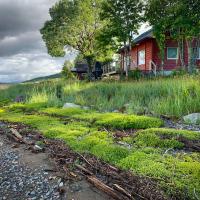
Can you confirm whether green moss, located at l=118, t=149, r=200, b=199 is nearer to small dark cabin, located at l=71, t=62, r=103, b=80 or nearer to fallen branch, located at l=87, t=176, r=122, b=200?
fallen branch, located at l=87, t=176, r=122, b=200

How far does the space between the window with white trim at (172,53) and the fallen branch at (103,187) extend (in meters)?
26.4

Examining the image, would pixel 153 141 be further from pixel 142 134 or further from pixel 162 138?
pixel 142 134

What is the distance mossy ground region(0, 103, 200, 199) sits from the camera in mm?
3982

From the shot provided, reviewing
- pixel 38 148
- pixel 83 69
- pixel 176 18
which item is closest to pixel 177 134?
pixel 38 148

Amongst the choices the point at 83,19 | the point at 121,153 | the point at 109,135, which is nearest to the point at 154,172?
the point at 121,153

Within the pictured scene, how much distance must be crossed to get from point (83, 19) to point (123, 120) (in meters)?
32.8

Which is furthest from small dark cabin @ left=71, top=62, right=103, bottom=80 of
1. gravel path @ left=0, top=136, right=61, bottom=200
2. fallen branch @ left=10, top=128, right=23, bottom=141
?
gravel path @ left=0, top=136, right=61, bottom=200

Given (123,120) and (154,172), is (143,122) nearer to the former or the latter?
(123,120)

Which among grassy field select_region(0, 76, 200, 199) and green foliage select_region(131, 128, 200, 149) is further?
green foliage select_region(131, 128, 200, 149)

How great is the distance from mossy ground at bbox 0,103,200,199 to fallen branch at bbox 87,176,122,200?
0.53 metres

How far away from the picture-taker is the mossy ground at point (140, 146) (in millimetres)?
3982

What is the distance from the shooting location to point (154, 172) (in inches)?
164

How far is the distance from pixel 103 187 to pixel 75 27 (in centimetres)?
3599

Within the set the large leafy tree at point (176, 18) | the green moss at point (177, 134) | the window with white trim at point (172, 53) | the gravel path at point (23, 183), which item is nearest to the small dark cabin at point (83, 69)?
the window with white trim at point (172, 53)
